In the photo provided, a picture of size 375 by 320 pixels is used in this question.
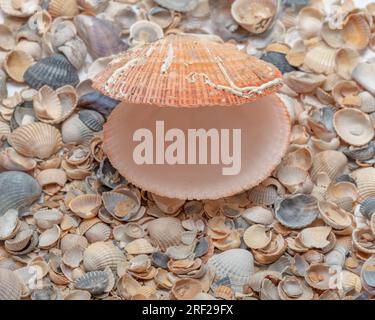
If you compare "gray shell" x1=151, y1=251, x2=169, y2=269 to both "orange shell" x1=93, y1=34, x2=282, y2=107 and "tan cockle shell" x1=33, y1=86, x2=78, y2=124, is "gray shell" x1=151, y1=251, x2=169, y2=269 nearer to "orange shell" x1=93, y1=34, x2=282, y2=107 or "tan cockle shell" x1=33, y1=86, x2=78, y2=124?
"orange shell" x1=93, y1=34, x2=282, y2=107

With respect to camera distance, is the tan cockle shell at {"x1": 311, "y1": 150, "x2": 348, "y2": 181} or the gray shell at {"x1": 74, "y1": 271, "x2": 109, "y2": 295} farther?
the tan cockle shell at {"x1": 311, "y1": 150, "x2": 348, "y2": 181}

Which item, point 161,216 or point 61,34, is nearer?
point 161,216

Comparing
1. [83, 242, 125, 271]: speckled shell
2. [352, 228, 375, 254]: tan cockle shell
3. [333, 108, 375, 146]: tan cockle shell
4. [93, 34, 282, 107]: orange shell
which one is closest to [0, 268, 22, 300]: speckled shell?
[83, 242, 125, 271]: speckled shell

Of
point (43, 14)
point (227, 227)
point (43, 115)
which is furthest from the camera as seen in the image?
point (43, 14)

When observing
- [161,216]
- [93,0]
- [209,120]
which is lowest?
[161,216]

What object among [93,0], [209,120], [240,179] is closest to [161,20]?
[93,0]

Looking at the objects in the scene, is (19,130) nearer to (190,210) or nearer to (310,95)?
(190,210)

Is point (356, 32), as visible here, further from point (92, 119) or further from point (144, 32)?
point (92, 119)

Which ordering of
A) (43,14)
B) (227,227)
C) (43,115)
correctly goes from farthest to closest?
(43,14)
(43,115)
(227,227)
